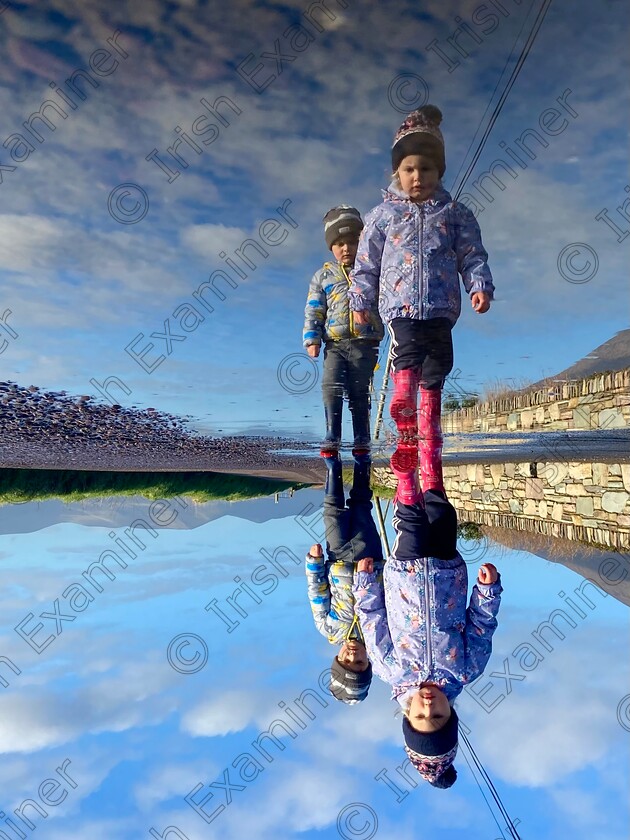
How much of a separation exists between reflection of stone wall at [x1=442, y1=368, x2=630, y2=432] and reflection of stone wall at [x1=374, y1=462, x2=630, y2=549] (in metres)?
1.37

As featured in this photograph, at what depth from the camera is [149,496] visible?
533 cm

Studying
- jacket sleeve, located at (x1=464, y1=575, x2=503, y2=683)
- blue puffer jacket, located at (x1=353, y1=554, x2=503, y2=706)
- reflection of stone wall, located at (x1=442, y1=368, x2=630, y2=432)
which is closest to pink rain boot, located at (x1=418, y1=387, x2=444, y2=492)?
blue puffer jacket, located at (x1=353, y1=554, x2=503, y2=706)

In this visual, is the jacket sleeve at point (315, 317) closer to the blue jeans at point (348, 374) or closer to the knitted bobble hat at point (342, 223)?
the blue jeans at point (348, 374)

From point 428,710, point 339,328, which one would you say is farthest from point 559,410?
point 428,710

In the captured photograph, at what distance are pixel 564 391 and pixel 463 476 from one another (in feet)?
6.82

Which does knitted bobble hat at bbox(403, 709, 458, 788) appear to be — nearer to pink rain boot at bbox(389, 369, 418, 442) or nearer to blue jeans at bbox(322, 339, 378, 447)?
pink rain boot at bbox(389, 369, 418, 442)

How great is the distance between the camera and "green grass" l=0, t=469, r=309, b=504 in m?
5.52

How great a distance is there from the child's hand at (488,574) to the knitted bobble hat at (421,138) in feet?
7.18

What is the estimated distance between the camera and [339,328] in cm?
430

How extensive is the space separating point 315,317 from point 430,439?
5.62ft

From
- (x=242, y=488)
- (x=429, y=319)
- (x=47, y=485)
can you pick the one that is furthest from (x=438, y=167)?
(x=47, y=485)

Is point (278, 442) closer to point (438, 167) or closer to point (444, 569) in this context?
point (438, 167)

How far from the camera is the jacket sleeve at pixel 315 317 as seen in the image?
433cm

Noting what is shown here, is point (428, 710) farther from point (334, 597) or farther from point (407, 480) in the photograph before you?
point (407, 480)
